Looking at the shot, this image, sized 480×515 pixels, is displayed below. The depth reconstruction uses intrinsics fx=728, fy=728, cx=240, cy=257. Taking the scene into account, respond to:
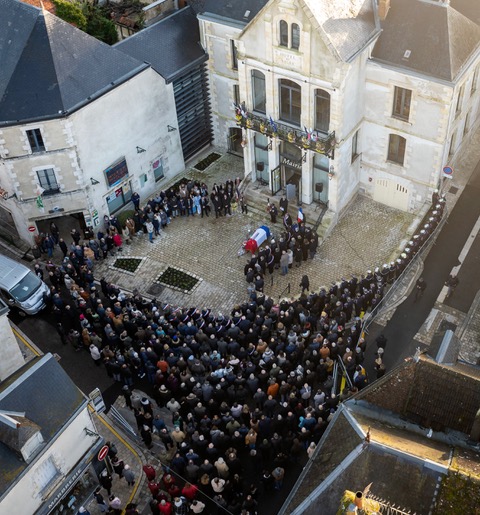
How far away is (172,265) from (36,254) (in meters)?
8.52

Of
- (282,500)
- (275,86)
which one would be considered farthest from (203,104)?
(282,500)

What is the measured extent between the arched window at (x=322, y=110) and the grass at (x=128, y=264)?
43.7 feet

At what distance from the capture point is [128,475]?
3138 centimetres

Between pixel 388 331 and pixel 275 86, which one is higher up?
pixel 275 86

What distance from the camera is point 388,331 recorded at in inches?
1516

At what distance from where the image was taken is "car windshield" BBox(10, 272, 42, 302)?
3983cm

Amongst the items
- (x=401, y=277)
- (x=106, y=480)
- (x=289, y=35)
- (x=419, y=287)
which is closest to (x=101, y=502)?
(x=106, y=480)

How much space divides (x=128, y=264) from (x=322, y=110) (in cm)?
1454

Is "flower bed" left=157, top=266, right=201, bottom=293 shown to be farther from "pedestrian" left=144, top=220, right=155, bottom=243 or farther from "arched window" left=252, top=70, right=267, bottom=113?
"arched window" left=252, top=70, right=267, bottom=113

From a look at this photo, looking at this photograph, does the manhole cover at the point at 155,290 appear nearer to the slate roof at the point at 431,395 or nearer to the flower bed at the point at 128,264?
the flower bed at the point at 128,264

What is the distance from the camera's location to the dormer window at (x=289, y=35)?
39000 mm

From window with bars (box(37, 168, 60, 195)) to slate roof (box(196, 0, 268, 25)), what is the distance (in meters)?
13.9

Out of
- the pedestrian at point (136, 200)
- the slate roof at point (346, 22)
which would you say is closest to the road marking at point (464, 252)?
the slate roof at point (346, 22)

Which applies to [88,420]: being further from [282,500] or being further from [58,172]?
[58,172]
